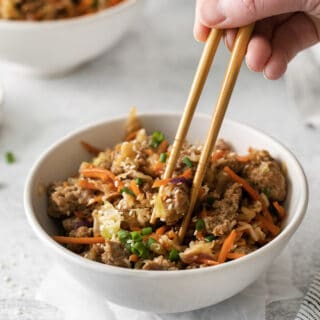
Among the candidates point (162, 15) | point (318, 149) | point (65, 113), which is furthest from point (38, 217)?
point (162, 15)

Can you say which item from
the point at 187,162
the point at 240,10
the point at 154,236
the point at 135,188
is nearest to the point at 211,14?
the point at 240,10

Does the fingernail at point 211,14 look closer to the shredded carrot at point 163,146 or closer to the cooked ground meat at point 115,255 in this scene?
the shredded carrot at point 163,146

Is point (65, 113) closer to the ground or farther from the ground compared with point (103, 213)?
closer to the ground

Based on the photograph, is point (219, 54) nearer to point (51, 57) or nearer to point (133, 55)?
point (133, 55)

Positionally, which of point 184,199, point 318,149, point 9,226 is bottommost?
point 9,226

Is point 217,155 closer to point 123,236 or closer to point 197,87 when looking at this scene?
point 197,87

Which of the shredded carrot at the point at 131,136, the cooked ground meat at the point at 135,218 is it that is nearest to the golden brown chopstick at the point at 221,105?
the cooked ground meat at the point at 135,218
